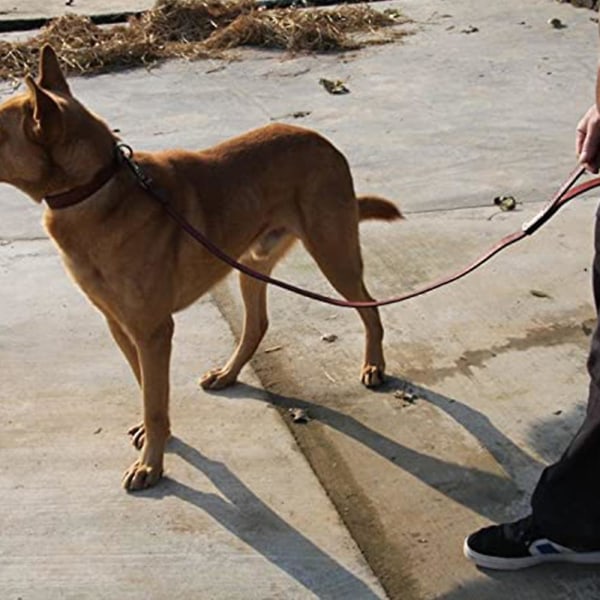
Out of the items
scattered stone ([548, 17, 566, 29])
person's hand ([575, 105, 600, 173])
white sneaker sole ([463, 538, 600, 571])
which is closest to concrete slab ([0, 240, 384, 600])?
white sneaker sole ([463, 538, 600, 571])

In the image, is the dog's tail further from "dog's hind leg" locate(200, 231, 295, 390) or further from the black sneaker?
the black sneaker

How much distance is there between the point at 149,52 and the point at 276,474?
5.90 meters

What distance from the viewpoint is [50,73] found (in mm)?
3477

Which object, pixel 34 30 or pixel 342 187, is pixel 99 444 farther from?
pixel 34 30

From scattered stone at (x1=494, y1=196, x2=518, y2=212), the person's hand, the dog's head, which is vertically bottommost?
scattered stone at (x1=494, y1=196, x2=518, y2=212)

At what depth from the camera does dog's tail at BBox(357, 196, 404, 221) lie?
418cm

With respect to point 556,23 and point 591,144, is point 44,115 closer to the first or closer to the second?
point 591,144

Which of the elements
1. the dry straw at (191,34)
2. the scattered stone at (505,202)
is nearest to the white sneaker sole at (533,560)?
the scattered stone at (505,202)

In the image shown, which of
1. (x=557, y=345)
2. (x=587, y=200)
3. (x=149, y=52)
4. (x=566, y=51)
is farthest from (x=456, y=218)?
(x=149, y=52)

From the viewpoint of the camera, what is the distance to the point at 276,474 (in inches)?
139

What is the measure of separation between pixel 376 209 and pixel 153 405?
1236mm

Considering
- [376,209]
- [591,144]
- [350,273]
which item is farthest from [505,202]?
[591,144]

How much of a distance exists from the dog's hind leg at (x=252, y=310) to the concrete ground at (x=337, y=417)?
0.07m

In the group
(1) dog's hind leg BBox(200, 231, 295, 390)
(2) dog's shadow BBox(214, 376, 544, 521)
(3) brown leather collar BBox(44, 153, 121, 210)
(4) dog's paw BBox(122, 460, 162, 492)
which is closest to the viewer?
(3) brown leather collar BBox(44, 153, 121, 210)
